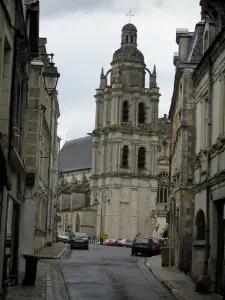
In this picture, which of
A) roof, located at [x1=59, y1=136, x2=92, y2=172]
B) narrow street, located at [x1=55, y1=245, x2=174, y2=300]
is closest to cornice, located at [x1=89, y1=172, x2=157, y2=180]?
roof, located at [x1=59, y1=136, x2=92, y2=172]

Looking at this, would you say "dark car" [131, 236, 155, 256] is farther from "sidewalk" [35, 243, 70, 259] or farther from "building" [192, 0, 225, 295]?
"building" [192, 0, 225, 295]

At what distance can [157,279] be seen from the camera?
21.7 meters

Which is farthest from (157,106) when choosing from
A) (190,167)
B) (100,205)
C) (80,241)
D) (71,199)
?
(190,167)

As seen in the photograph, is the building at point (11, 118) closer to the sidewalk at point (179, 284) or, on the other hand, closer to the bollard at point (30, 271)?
the bollard at point (30, 271)

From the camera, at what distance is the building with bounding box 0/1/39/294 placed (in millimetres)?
12664

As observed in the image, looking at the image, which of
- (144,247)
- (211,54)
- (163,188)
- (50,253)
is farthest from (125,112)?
(211,54)

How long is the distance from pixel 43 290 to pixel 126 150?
7379 cm

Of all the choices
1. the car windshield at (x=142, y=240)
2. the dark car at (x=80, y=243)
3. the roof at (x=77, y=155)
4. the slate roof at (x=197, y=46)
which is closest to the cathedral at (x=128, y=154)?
the roof at (x=77, y=155)

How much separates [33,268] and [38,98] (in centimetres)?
1119

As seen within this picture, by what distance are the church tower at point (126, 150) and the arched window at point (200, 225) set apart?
217ft

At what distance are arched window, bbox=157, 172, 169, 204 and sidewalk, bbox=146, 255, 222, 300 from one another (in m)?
66.0

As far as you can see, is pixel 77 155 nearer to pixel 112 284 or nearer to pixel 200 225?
pixel 200 225

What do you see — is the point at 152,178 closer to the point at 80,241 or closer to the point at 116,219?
the point at 116,219

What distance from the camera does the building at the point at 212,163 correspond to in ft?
56.7
